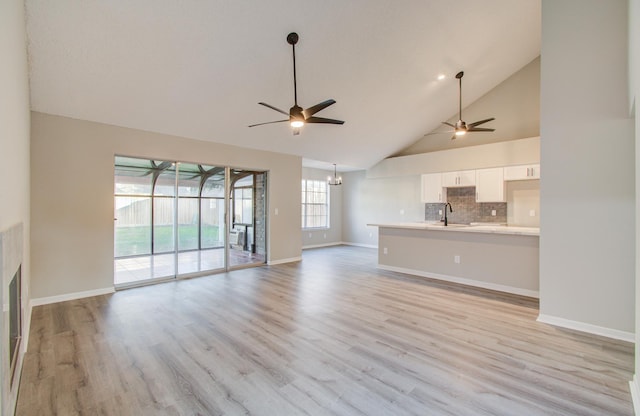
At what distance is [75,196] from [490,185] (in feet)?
25.2

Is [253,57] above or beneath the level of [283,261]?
above

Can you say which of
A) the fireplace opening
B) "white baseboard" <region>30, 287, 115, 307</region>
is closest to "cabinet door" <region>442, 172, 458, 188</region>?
"white baseboard" <region>30, 287, 115, 307</region>

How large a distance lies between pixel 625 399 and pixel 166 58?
533cm

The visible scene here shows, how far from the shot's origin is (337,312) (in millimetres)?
3707

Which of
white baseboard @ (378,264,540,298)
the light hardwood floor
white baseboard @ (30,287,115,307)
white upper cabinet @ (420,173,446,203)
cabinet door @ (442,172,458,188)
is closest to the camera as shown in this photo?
the light hardwood floor

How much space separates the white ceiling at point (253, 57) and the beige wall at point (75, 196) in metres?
0.25

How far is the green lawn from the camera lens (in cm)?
570

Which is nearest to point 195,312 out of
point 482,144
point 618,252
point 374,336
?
point 374,336

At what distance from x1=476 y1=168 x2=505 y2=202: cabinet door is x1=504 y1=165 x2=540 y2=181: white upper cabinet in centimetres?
11

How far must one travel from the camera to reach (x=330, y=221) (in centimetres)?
1023

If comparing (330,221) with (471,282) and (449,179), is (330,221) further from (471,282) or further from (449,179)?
(471,282)

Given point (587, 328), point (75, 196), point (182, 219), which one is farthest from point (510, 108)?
point (75, 196)

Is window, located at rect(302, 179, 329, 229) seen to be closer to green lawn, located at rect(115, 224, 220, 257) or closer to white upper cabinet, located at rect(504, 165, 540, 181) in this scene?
green lawn, located at rect(115, 224, 220, 257)

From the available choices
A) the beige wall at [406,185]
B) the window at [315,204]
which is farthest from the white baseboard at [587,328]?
the window at [315,204]
